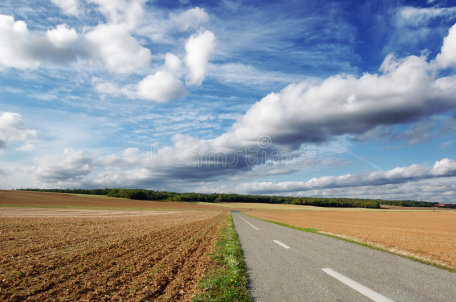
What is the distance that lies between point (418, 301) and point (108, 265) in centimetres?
926

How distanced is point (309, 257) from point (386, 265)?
264 cm

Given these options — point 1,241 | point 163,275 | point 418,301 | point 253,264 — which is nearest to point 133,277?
point 163,275

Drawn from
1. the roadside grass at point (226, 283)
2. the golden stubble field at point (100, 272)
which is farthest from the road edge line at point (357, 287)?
the golden stubble field at point (100, 272)

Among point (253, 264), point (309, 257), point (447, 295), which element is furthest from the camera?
point (309, 257)

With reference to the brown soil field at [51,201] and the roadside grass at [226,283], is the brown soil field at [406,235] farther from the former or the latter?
the brown soil field at [51,201]

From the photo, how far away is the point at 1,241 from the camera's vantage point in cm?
1373

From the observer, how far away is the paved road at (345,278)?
5.71 metres

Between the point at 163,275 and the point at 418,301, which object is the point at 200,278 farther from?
the point at 418,301

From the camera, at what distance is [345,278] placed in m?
6.98

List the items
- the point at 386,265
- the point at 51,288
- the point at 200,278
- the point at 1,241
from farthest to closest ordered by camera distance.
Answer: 1. the point at 1,241
2. the point at 386,265
3. the point at 200,278
4. the point at 51,288

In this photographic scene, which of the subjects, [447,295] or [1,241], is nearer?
[447,295]

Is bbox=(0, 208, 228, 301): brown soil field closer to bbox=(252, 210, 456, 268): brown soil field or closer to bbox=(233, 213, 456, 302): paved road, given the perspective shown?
bbox=(233, 213, 456, 302): paved road

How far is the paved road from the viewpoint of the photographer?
571 centimetres

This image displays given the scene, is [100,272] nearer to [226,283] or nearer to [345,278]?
[226,283]
